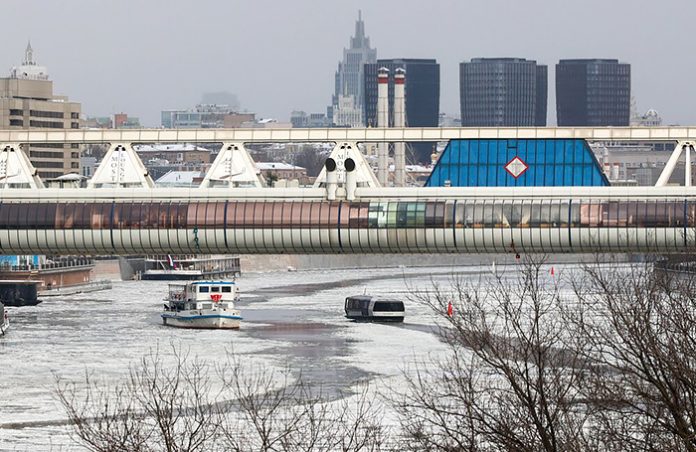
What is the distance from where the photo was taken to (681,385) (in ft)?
96.0

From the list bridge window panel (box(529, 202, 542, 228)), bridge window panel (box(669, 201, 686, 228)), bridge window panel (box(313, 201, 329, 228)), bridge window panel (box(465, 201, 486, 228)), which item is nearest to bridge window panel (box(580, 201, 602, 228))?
bridge window panel (box(529, 202, 542, 228))

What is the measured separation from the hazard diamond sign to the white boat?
41067mm

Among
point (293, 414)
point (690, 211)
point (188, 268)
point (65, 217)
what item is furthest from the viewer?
point (188, 268)

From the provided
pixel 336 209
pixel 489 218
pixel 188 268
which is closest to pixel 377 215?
pixel 336 209

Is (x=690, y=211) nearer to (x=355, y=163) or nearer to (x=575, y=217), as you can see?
(x=575, y=217)

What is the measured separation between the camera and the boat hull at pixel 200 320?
10819 cm

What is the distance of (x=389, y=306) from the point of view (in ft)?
362

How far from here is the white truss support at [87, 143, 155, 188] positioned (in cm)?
6969

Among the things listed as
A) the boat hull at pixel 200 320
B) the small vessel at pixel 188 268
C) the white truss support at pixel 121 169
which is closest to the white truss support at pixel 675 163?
the white truss support at pixel 121 169

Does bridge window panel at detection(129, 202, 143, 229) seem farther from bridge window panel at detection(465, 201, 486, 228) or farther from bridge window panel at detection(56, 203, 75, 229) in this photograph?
bridge window panel at detection(465, 201, 486, 228)

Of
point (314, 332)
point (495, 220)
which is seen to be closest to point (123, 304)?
point (314, 332)

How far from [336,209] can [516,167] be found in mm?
7168

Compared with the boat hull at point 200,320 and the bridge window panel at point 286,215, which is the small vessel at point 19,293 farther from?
the bridge window panel at point 286,215

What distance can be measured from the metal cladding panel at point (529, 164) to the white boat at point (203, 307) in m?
40.6
